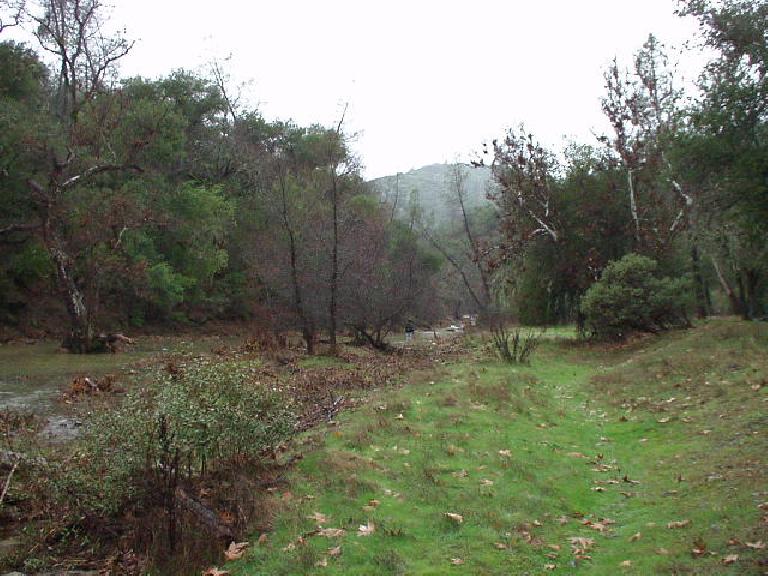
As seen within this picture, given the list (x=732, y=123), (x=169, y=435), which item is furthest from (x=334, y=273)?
(x=169, y=435)

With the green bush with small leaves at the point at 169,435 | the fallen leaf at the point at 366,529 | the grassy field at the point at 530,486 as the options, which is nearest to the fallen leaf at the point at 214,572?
the grassy field at the point at 530,486

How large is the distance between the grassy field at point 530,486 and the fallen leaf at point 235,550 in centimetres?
7

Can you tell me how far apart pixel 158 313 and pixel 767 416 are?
33835 millimetres

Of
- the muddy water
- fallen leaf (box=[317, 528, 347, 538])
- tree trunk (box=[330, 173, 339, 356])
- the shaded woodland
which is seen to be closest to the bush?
the shaded woodland

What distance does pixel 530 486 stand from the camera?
25.1ft

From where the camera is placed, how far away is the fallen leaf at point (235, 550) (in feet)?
18.7

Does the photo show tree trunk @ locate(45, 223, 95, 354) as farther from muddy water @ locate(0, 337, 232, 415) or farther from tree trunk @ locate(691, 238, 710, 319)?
tree trunk @ locate(691, 238, 710, 319)

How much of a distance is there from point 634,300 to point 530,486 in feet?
Result: 54.6

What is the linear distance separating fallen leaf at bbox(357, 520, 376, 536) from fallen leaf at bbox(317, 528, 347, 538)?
15cm

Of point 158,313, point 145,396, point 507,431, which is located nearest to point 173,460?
point 145,396

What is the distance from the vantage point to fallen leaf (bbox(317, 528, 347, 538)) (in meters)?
6.05

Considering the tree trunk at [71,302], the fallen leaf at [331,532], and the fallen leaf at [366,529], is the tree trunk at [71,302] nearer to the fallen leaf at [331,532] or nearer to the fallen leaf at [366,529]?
the fallen leaf at [331,532]

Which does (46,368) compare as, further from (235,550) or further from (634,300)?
(634,300)

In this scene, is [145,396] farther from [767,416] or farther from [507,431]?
[767,416]
